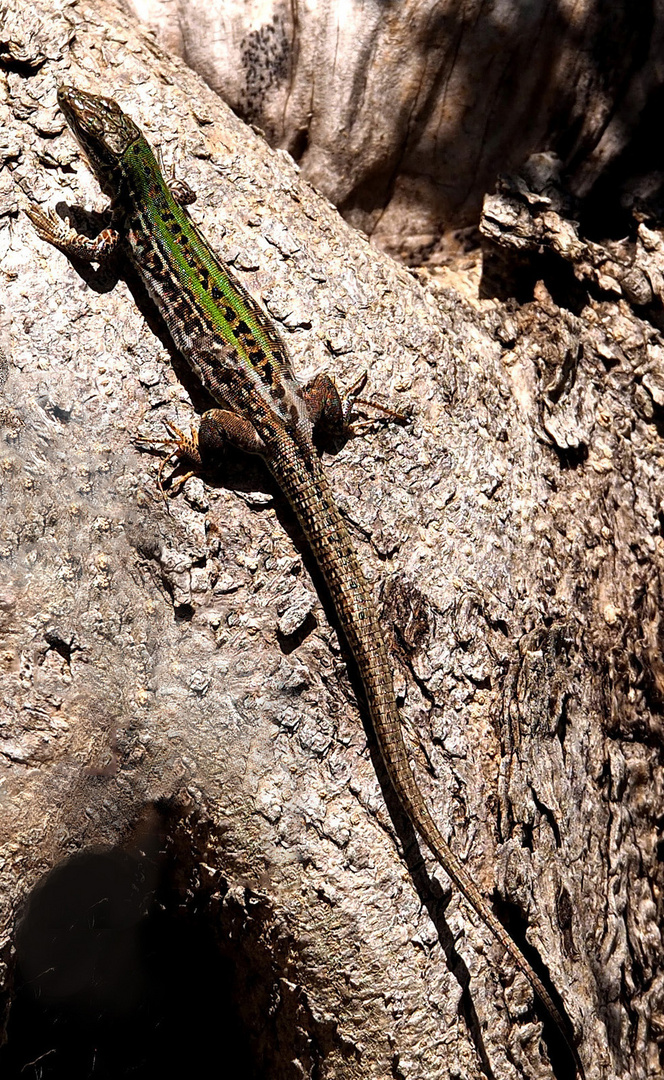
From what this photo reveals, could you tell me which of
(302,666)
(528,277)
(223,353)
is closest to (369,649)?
(302,666)

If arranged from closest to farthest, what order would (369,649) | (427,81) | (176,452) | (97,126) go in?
(369,649) < (176,452) < (97,126) < (427,81)

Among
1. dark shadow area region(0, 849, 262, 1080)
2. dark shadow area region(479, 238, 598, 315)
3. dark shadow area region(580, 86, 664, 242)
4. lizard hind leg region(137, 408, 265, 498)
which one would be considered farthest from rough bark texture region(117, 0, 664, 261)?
dark shadow area region(0, 849, 262, 1080)

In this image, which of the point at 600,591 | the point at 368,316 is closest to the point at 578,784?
the point at 600,591

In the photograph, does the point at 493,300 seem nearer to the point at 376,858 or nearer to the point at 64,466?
the point at 64,466

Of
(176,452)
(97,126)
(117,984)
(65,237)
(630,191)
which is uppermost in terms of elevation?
(630,191)

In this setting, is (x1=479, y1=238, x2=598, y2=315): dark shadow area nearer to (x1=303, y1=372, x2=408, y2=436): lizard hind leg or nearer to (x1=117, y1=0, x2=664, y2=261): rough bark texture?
(x1=117, y1=0, x2=664, y2=261): rough bark texture

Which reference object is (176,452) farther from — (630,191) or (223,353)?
(630,191)
